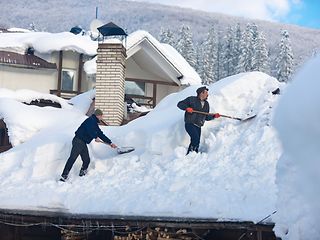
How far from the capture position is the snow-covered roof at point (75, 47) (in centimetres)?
1908

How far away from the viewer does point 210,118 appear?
10945 mm

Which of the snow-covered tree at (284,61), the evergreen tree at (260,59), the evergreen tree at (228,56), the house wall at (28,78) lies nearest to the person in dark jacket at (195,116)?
the house wall at (28,78)

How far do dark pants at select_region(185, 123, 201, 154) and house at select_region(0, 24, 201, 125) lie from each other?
762 cm

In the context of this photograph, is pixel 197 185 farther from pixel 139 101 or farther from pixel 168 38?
pixel 168 38

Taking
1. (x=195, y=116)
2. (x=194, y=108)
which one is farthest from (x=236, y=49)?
(x=195, y=116)

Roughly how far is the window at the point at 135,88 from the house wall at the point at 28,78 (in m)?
3.67

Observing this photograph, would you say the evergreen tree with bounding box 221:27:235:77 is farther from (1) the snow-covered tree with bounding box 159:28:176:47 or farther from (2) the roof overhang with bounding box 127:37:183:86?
(2) the roof overhang with bounding box 127:37:183:86

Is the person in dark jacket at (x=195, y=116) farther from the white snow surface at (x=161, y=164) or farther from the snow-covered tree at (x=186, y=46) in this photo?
the snow-covered tree at (x=186, y=46)

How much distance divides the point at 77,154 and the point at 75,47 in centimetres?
1254

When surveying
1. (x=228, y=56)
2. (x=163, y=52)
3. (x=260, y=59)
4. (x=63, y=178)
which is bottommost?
(x=63, y=178)

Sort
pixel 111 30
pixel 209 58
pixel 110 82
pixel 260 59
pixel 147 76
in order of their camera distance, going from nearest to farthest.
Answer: pixel 110 82, pixel 111 30, pixel 147 76, pixel 260 59, pixel 209 58

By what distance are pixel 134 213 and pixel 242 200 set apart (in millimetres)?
1594

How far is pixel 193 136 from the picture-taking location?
10.3 m

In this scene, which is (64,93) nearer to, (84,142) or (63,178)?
(84,142)
